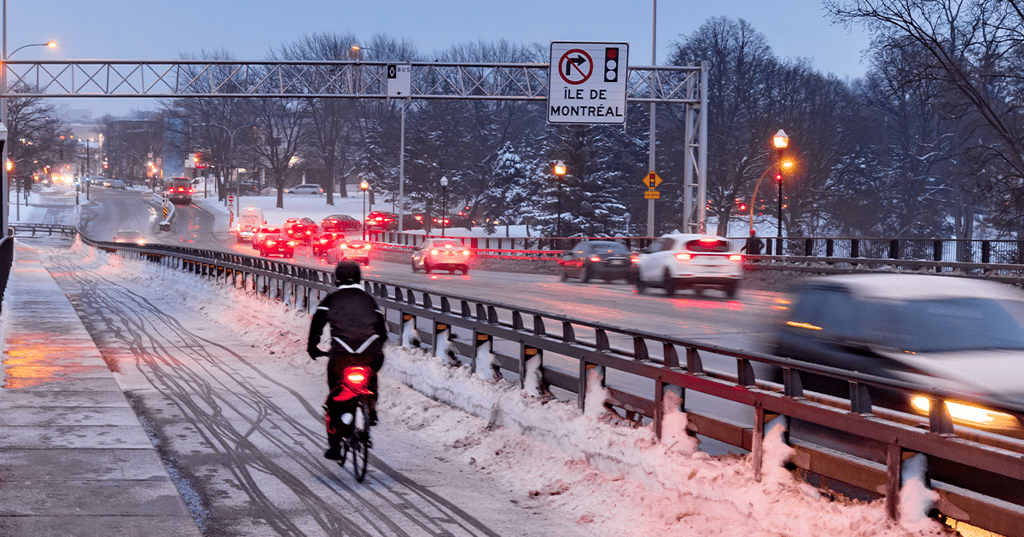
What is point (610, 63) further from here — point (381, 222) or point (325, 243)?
point (381, 222)

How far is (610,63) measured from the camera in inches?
1206

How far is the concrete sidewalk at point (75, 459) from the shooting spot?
7.02 metres

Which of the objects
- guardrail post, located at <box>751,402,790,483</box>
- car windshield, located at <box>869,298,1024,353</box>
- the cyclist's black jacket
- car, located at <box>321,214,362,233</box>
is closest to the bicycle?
the cyclist's black jacket

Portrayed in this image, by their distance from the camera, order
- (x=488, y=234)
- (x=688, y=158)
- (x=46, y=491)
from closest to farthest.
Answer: (x=46, y=491)
(x=688, y=158)
(x=488, y=234)

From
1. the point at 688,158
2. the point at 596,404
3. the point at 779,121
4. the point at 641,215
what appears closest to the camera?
the point at 596,404

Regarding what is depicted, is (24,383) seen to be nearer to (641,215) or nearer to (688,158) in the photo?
(688,158)

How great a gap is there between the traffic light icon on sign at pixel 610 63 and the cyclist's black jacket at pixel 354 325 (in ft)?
75.2

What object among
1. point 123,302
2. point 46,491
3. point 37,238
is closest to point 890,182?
point 123,302

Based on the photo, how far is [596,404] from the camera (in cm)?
870

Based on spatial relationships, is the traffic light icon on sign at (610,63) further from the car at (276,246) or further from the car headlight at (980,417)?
the car at (276,246)

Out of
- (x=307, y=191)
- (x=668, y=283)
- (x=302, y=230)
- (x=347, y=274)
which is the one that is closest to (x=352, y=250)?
(x=302, y=230)

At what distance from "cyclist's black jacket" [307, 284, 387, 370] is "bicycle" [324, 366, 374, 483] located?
137mm

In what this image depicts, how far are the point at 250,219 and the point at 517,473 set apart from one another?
6733cm

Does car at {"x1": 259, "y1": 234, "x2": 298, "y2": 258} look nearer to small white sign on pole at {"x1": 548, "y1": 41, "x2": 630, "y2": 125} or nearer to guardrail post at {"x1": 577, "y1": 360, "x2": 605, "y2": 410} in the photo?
small white sign on pole at {"x1": 548, "y1": 41, "x2": 630, "y2": 125}
